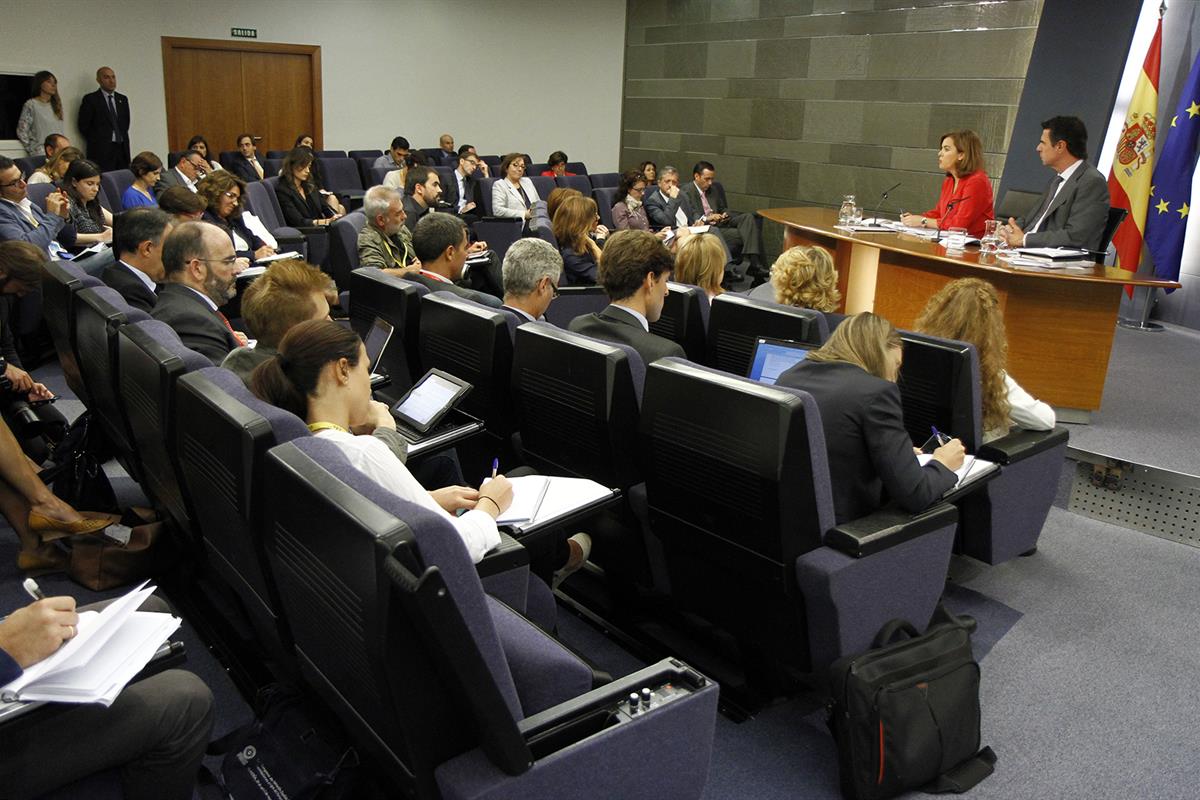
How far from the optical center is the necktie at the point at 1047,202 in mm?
5346

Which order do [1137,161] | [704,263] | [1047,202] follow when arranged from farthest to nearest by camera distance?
[1137,161], [1047,202], [704,263]

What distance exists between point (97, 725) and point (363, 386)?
0.85m

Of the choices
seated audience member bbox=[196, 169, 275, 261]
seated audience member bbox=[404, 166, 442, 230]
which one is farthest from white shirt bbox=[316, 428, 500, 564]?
seated audience member bbox=[404, 166, 442, 230]

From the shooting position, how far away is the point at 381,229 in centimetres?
515

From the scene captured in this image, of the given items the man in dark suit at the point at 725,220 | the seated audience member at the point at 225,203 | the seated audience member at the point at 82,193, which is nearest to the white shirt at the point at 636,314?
the seated audience member at the point at 225,203

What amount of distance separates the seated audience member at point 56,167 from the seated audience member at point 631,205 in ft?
13.8

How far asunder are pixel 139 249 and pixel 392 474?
257 centimetres

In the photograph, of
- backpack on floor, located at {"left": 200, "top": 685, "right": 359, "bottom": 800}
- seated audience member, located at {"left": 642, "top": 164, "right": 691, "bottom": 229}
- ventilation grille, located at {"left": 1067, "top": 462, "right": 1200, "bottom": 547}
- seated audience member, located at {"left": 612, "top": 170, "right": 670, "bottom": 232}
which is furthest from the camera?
seated audience member, located at {"left": 642, "top": 164, "right": 691, "bottom": 229}

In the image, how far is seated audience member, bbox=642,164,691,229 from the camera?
8.62 m

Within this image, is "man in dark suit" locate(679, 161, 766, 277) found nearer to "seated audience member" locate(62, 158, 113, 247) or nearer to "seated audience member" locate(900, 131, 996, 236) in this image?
"seated audience member" locate(900, 131, 996, 236)

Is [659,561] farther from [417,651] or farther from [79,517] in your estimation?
[79,517]

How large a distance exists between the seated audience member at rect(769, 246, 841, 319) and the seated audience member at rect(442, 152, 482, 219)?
17.1 feet

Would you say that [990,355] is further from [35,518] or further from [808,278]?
[35,518]

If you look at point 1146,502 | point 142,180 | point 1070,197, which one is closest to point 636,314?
point 1146,502
